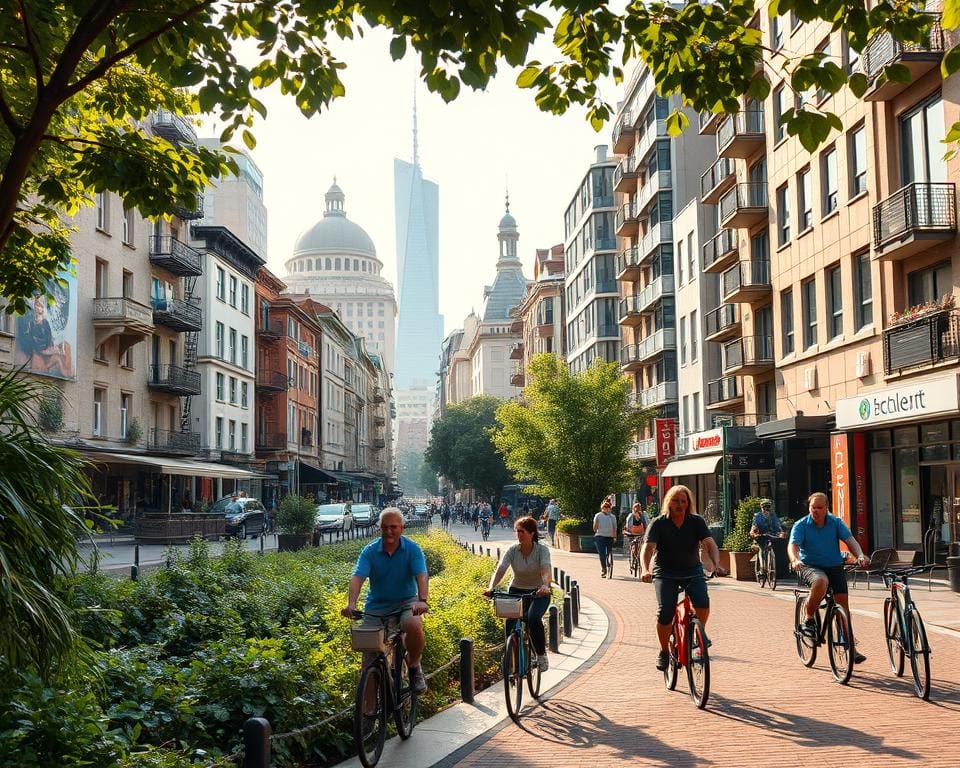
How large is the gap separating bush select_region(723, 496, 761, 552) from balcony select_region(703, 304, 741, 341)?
15.8m

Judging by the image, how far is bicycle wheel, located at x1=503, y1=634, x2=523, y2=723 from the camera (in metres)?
9.03

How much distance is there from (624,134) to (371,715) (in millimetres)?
54568

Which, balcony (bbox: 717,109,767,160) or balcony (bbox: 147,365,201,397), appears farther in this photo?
balcony (bbox: 147,365,201,397)

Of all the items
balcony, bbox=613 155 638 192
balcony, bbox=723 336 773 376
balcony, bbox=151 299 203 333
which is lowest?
balcony, bbox=723 336 773 376

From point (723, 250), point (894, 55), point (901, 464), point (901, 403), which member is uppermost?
point (894, 55)

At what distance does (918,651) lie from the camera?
31.6 feet

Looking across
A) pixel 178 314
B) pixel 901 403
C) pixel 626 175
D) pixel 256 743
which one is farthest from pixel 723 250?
pixel 256 743

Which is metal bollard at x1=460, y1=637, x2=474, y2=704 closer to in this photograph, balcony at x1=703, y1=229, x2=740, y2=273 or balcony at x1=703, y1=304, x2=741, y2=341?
balcony at x1=703, y1=229, x2=740, y2=273

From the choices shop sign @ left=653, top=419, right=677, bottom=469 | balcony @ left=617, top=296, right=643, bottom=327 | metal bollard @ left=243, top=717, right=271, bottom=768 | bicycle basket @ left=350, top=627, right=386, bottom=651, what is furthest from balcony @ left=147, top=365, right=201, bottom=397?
metal bollard @ left=243, top=717, right=271, bottom=768

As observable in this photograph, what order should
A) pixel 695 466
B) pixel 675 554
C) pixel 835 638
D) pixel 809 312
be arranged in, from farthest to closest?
1. pixel 695 466
2. pixel 809 312
3. pixel 835 638
4. pixel 675 554

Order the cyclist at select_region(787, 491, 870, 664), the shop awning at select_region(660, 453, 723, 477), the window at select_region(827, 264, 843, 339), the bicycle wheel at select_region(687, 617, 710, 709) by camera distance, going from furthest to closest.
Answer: the shop awning at select_region(660, 453, 723, 477), the window at select_region(827, 264, 843, 339), the cyclist at select_region(787, 491, 870, 664), the bicycle wheel at select_region(687, 617, 710, 709)

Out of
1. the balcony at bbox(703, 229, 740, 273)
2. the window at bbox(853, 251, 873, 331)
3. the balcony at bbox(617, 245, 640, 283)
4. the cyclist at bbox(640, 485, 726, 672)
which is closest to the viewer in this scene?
the cyclist at bbox(640, 485, 726, 672)

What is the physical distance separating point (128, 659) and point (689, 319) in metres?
43.0

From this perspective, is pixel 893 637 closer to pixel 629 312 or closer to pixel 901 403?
pixel 901 403
